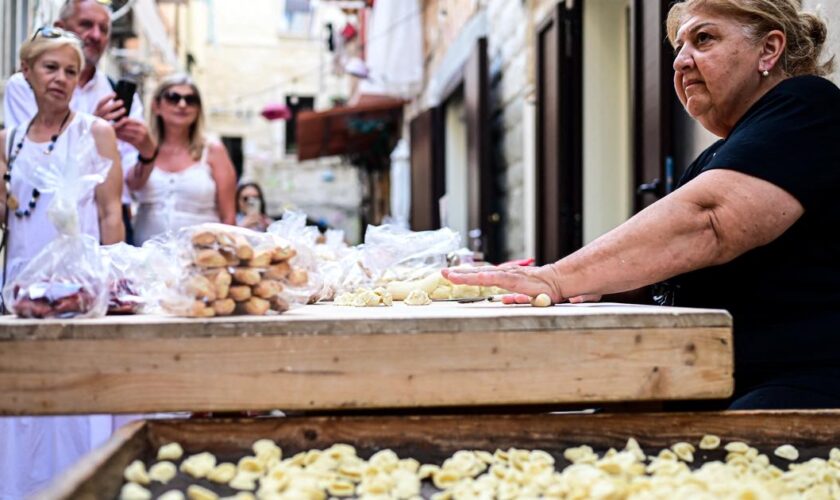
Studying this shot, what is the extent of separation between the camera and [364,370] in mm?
Answer: 1349

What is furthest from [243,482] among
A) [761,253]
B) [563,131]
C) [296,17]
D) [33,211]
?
[296,17]

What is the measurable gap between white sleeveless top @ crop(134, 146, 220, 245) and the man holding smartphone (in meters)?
0.16

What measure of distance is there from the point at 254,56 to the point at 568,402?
94.8 ft

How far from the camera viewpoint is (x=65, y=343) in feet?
4.35

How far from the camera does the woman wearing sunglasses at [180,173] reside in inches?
167

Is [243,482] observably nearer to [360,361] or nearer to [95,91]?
[360,361]

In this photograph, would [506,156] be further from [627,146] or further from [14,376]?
[14,376]

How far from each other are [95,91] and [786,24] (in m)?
3.03

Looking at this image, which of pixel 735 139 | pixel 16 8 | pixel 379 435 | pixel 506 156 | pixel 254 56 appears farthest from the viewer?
pixel 254 56

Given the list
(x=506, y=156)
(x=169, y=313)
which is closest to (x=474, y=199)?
(x=506, y=156)

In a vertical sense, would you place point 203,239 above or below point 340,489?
above

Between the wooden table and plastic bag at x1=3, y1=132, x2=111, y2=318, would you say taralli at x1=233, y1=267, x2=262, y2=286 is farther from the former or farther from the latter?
plastic bag at x1=3, y1=132, x2=111, y2=318

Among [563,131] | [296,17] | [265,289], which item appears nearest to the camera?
[265,289]

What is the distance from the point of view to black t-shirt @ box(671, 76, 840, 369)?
5.67ft
